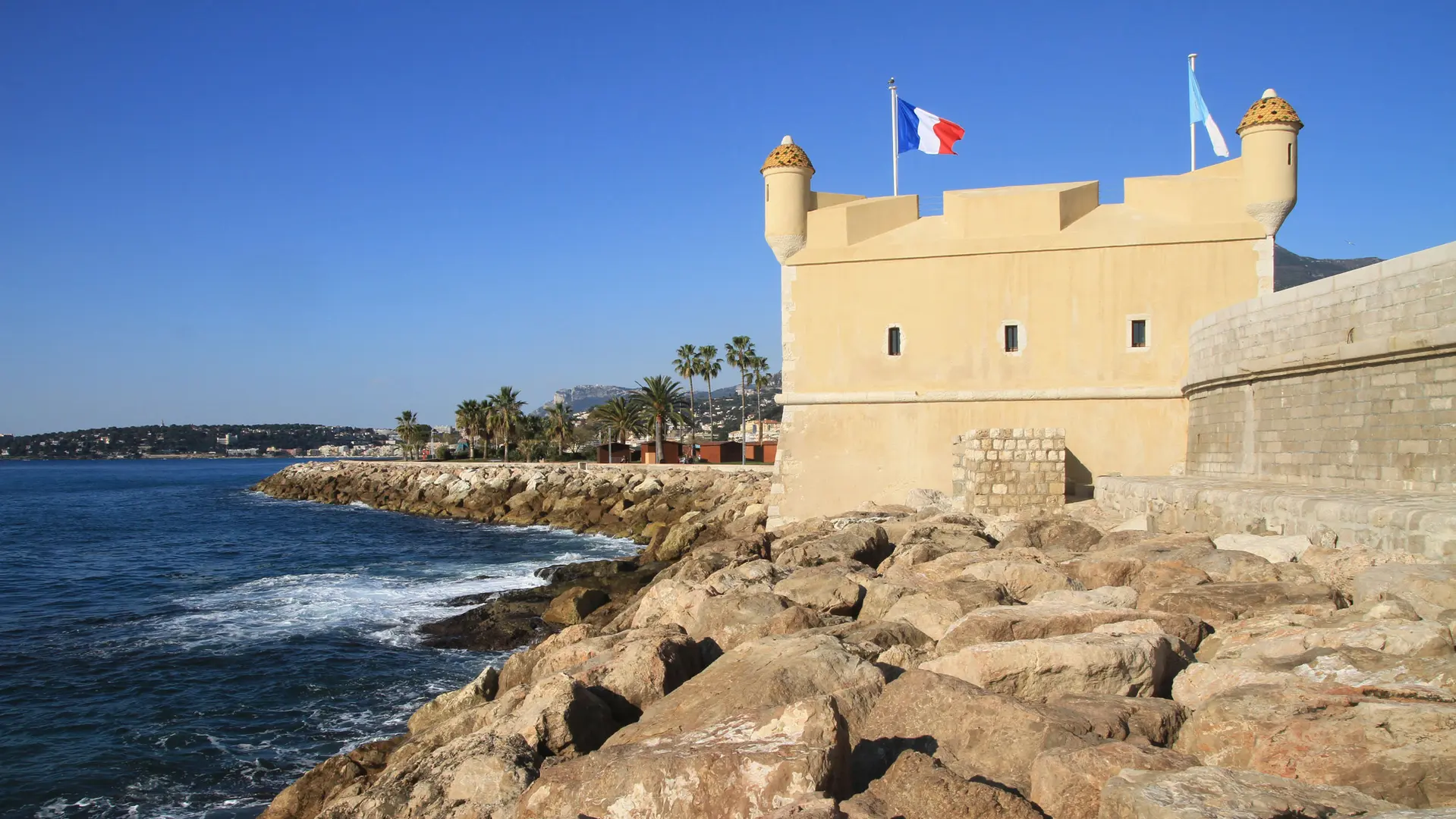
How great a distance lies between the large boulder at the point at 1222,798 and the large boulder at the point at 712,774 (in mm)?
1275

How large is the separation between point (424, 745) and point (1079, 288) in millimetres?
13525

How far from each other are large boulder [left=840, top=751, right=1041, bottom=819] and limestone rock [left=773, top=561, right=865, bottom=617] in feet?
12.3

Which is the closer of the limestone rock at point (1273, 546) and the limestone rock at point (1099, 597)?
the limestone rock at point (1099, 597)

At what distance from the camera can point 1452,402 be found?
9188mm

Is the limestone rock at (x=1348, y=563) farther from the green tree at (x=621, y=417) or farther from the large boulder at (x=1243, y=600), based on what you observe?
the green tree at (x=621, y=417)

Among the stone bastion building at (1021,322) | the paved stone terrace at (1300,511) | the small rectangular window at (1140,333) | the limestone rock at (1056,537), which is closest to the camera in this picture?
the paved stone terrace at (1300,511)

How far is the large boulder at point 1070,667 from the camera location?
17.7 feet

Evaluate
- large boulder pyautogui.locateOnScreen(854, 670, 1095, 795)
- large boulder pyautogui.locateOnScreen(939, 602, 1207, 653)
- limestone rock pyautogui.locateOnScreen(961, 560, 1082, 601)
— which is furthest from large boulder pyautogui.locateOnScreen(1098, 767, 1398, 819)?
limestone rock pyautogui.locateOnScreen(961, 560, 1082, 601)

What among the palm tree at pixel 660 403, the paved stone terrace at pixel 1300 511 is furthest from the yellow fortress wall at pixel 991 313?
the palm tree at pixel 660 403

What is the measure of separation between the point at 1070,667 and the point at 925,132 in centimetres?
1451

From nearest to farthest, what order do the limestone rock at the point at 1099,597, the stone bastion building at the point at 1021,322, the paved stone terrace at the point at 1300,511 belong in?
the limestone rock at the point at 1099,597 < the paved stone terrace at the point at 1300,511 < the stone bastion building at the point at 1021,322

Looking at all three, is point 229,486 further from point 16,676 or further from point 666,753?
point 666,753

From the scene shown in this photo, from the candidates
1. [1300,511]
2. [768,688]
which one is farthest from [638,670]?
[1300,511]

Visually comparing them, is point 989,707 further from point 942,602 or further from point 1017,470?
point 1017,470
